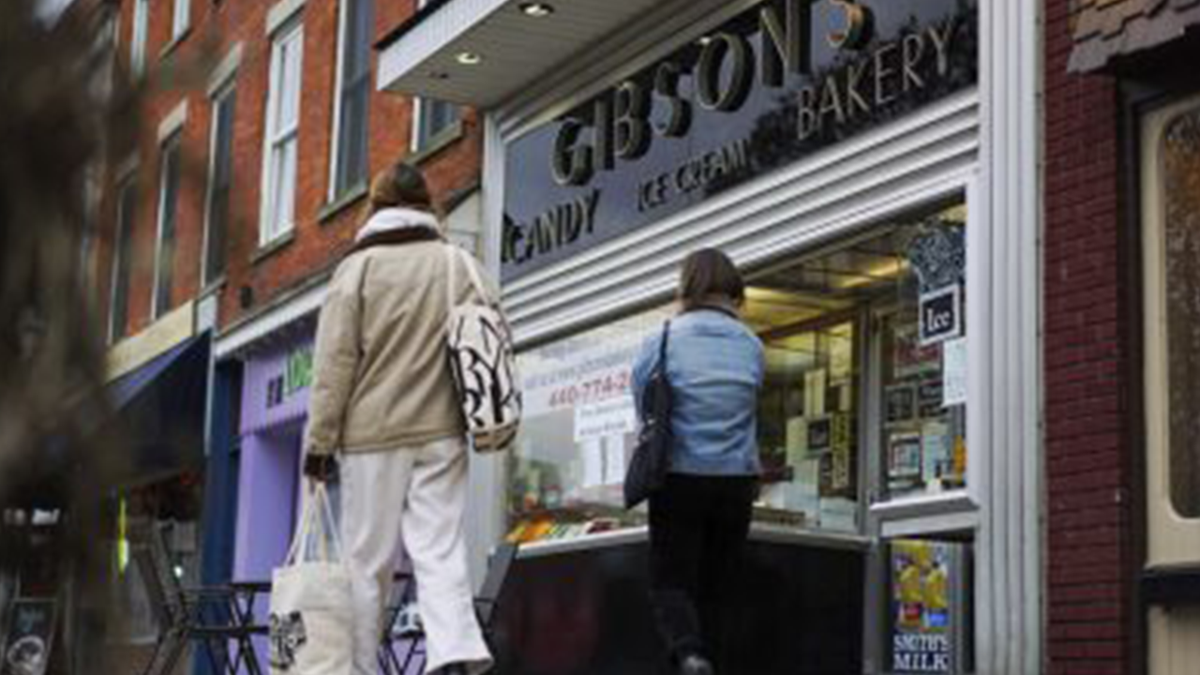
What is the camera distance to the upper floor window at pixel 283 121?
656 inches

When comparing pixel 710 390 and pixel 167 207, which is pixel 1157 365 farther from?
pixel 167 207

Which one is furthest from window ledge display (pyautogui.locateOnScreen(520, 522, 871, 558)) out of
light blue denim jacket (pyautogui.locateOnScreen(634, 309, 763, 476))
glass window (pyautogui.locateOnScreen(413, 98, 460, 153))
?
glass window (pyautogui.locateOnScreen(413, 98, 460, 153))

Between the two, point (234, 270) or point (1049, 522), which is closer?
point (234, 270)

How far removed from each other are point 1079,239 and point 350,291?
278 centimetres

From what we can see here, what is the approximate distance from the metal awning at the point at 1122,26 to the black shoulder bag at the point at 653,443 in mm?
1898

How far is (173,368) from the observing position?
16.5 metres

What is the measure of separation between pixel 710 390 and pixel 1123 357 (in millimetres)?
1552

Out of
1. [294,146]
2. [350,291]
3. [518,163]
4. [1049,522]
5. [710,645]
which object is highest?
[294,146]

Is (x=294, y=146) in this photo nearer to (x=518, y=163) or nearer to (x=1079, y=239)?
(x=518, y=163)

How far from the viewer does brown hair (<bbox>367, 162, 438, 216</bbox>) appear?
6383 mm

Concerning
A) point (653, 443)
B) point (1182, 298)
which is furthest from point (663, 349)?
point (1182, 298)

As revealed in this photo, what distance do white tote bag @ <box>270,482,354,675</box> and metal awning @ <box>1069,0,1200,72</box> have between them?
10.6 feet

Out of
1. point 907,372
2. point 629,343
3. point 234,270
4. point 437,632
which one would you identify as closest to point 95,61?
point 234,270

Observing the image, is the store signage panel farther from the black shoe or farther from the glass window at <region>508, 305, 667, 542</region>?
the black shoe
